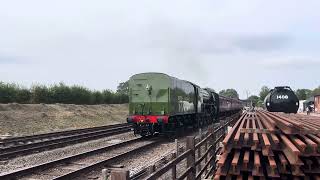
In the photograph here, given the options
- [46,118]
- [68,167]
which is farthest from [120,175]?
[46,118]

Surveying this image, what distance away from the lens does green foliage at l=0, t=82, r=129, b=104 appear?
4044cm

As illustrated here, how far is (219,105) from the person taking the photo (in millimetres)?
39688

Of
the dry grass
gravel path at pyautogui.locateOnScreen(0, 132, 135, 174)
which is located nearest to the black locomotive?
gravel path at pyautogui.locateOnScreen(0, 132, 135, 174)

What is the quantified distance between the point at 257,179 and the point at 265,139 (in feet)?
2.03

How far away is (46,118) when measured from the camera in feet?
118

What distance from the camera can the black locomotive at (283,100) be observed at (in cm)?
2181

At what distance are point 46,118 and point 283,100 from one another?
71.2 feet

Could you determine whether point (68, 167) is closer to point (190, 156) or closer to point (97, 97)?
point (190, 156)

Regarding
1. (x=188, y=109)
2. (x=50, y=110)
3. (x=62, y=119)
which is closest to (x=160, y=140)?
(x=188, y=109)

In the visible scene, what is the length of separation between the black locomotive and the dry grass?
16116 millimetres

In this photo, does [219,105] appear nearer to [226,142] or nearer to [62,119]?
[62,119]

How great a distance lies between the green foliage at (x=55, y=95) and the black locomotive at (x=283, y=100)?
2712cm

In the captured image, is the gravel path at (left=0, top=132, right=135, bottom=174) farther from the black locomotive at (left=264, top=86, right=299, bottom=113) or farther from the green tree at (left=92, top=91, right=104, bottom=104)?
the green tree at (left=92, top=91, right=104, bottom=104)

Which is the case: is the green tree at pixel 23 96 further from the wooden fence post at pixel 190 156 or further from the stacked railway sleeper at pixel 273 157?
the stacked railway sleeper at pixel 273 157
